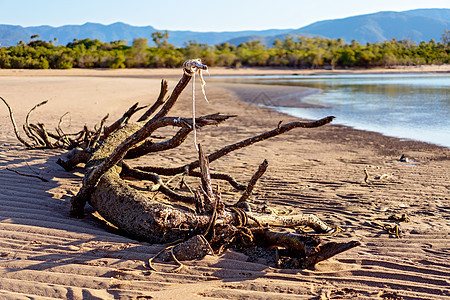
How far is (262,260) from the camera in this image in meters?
3.34

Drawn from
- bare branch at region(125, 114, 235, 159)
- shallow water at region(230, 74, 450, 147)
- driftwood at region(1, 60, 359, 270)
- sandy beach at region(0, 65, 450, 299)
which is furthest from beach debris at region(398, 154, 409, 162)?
bare branch at region(125, 114, 235, 159)

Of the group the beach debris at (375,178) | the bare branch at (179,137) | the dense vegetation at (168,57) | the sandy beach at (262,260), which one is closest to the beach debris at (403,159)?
the sandy beach at (262,260)

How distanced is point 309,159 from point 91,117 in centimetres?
732

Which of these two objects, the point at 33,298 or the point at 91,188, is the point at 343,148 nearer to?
the point at 91,188

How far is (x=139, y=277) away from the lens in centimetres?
300

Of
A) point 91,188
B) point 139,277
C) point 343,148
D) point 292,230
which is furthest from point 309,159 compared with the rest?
point 139,277

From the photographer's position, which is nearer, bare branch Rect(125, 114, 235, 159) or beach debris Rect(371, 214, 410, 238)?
bare branch Rect(125, 114, 235, 159)

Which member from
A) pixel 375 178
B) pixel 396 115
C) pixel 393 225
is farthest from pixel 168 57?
pixel 393 225

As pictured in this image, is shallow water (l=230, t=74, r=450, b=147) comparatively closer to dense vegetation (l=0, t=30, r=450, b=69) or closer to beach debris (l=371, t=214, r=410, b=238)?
beach debris (l=371, t=214, r=410, b=238)

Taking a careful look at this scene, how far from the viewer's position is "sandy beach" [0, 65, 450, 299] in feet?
9.52

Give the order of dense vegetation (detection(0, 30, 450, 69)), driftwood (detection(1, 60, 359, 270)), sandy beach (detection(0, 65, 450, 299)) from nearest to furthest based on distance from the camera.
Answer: sandy beach (detection(0, 65, 450, 299)) < driftwood (detection(1, 60, 359, 270)) < dense vegetation (detection(0, 30, 450, 69))

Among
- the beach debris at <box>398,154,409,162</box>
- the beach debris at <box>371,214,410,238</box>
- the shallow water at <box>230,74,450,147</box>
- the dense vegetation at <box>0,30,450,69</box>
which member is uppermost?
the dense vegetation at <box>0,30,450,69</box>

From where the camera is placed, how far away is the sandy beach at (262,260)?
9.52 feet

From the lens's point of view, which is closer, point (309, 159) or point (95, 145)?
point (95, 145)
